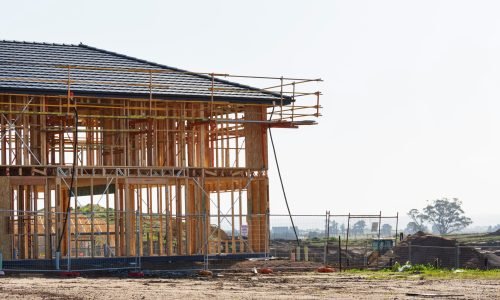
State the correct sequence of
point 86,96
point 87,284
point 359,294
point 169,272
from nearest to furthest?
point 359,294
point 87,284
point 169,272
point 86,96

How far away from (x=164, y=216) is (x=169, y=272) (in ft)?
23.0

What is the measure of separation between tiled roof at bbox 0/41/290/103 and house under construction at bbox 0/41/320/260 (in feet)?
0.15

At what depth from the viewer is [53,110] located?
138 feet

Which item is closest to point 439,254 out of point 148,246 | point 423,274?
point 148,246

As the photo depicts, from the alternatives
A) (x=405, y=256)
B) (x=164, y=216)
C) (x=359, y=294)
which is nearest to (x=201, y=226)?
(x=164, y=216)

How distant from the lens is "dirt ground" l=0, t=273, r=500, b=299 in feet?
89.5

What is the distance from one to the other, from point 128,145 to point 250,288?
45.6 feet

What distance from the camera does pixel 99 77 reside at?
42281mm

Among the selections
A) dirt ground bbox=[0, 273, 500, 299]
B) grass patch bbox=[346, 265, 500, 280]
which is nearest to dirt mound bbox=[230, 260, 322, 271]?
grass patch bbox=[346, 265, 500, 280]

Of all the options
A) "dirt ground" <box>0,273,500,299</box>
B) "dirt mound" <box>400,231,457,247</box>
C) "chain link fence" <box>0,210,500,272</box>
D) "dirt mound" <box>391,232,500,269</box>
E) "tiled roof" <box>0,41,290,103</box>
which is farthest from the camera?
"dirt mound" <box>400,231,457,247</box>

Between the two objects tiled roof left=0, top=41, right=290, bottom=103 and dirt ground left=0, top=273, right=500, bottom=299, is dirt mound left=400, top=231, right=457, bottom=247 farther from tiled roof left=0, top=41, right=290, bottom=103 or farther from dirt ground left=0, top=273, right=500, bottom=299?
dirt ground left=0, top=273, right=500, bottom=299

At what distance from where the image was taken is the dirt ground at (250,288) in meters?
27.3

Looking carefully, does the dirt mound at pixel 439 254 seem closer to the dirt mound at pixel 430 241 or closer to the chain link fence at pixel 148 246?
the dirt mound at pixel 430 241

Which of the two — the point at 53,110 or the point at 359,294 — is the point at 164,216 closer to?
the point at 53,110
